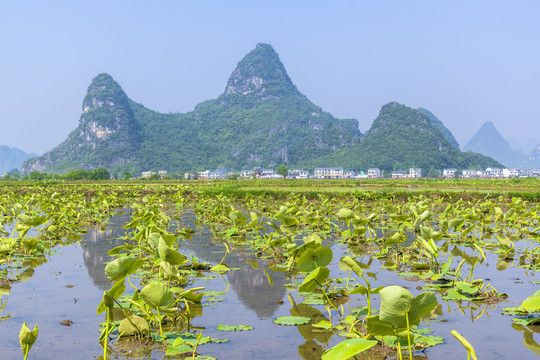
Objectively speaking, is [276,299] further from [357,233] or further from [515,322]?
[357,233]

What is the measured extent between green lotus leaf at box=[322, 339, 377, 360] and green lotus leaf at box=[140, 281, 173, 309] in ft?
5.77

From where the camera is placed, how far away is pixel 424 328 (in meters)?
4.70

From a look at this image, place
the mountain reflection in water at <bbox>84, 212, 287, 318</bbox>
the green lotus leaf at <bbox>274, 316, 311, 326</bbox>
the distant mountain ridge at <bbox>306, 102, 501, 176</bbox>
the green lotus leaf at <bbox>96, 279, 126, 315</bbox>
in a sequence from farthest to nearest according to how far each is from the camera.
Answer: the distant mountain ridge at <bbox>306, 102, 501, 176</bbox> < the mountain reflection in water at <bbox>84, 212, 287, 318</bbox> < the green lotus leaf at <bbox>274, 316, 311, 326</bbox> < the green lotus leaf at <bbox>96, 279, 126, 315</bbox>

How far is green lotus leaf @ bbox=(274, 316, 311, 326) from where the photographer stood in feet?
15.9

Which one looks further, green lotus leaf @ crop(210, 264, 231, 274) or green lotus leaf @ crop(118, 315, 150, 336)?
green lotus leaf @ crop(210, 264, 231, 274)

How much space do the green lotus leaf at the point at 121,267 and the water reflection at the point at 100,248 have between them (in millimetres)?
2429

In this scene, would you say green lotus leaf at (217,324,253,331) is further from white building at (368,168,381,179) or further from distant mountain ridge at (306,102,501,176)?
distant mountain ridge at (306,102,501,176)

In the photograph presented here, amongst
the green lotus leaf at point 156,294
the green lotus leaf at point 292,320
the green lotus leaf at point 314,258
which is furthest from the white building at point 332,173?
the green lotus leaf at point 156,294

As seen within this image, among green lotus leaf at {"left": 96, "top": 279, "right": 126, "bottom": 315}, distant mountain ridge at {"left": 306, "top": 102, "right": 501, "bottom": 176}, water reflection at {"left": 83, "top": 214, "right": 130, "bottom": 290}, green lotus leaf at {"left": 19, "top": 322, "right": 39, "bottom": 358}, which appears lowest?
water reflection at {"left": 83, "top": 214, "right": 130, "bottom": 290}

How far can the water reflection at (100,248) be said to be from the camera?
7227mm

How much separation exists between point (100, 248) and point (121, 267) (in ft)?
20.3

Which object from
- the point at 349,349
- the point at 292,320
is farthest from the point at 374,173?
the point at 349,349

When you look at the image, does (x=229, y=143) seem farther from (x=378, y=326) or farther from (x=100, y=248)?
(x=378, y=326)

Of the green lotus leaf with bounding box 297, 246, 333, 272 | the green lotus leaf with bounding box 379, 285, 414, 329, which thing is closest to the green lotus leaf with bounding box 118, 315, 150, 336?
the green lotus leaf with bounding box 297, 246, 333, 272
